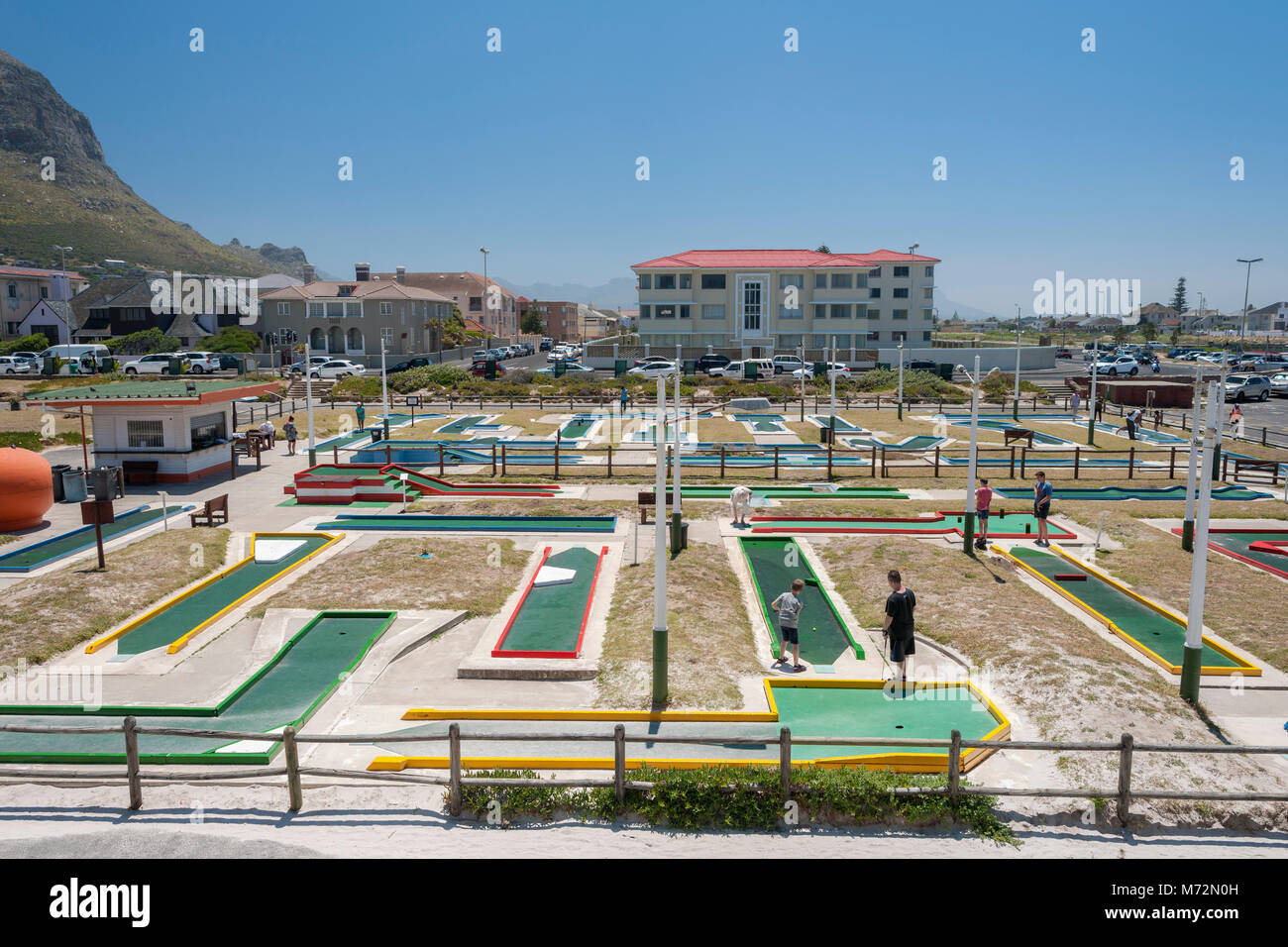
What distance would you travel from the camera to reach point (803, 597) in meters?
16.1

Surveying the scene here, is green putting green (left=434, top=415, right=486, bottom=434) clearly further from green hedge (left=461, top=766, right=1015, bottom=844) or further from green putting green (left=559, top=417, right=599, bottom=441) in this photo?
green hedge (left=461, top=766, right=1015, bottom=844)

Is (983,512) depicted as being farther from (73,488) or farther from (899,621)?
(73,488)

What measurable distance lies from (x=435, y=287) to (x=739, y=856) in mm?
102331

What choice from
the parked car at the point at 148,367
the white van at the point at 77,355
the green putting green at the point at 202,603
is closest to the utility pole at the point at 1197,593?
the green putting green at the point at 202,603

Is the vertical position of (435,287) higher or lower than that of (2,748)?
higher

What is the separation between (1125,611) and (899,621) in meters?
6.18

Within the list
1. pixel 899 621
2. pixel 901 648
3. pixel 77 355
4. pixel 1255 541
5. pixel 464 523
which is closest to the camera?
pixel 899 621

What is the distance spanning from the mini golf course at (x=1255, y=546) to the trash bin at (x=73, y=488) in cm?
2865

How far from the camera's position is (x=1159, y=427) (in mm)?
38438

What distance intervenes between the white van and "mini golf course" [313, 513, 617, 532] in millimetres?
48654

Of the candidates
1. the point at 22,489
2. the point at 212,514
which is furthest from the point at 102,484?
the point at 22,489

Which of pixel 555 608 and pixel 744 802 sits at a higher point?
pixel 555 608

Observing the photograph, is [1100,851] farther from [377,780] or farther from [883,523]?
[883,523]
